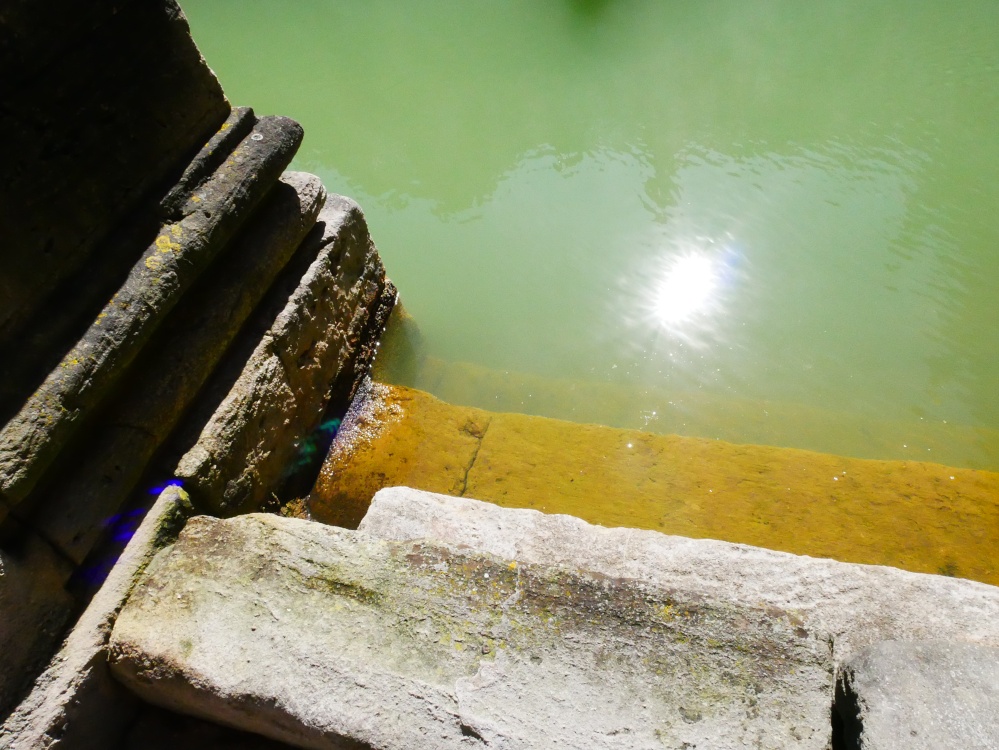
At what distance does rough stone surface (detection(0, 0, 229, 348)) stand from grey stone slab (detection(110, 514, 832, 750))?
0.85m

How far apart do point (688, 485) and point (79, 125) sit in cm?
223

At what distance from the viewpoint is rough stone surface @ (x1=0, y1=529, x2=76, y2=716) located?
1.36m

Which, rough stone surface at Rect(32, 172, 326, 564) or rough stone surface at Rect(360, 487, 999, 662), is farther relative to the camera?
rough stone surface at Rect(32, 172, 326, 564)

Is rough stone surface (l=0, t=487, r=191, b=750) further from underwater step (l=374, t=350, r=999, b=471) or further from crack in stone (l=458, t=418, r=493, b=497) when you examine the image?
underwater step (l=374, t=350, r=999, b=471)

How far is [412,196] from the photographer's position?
4.62 metres

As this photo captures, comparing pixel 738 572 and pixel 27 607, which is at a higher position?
pixel 738 572

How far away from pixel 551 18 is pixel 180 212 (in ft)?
21.0

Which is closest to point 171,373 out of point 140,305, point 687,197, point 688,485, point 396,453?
point 140,305

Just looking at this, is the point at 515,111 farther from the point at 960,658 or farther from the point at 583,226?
the point at 960,658

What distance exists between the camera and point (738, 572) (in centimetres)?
158

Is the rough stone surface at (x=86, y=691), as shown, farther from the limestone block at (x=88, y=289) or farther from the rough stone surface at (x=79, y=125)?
the rough stone surface at (x=79, y=125)

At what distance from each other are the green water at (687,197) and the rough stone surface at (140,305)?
4.74ft

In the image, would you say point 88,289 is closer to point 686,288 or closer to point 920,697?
point 920,697

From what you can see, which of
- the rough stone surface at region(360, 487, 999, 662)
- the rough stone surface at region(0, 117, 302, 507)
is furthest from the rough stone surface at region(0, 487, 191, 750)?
the rough stone surface at region(360, 487, 999, 662)
